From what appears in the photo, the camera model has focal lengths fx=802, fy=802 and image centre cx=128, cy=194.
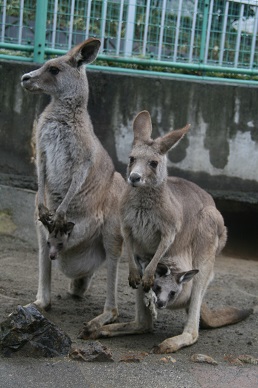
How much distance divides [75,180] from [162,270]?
2.94ft

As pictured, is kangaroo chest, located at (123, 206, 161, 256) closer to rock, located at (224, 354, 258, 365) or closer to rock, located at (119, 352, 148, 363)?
rock, located at (119, 352, 148, 363)

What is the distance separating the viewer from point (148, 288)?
5133 mm

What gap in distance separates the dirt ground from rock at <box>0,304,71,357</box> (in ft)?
0.26

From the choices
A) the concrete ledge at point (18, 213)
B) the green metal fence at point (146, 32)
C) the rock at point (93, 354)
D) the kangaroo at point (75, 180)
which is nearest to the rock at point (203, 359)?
the rock at point (93, 354)

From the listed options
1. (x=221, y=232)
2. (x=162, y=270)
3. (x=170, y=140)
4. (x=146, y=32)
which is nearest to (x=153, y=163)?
(x=170, y=140)

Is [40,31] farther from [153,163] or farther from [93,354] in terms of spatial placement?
[93,354]

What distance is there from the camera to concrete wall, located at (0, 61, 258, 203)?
7.75 metres

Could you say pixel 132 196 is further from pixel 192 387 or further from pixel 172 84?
pixel 172 84

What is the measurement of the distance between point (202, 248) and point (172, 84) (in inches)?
107

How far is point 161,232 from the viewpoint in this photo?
520 cm

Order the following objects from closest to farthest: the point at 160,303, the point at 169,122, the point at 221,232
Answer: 1. the point at 160,303
2. the point at 221,232
3. the point at 169,122

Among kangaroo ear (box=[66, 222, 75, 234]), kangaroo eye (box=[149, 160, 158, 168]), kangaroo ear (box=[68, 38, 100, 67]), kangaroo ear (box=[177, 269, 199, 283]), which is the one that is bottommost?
kangaroo ear (box=[177, 269, 199, 283])

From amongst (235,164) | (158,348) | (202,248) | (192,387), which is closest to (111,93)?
(235,164)

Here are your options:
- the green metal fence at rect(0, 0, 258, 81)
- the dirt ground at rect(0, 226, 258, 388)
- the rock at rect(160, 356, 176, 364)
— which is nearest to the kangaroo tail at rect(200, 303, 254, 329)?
the dirt ground at rect(0, 226, 258, 388)
